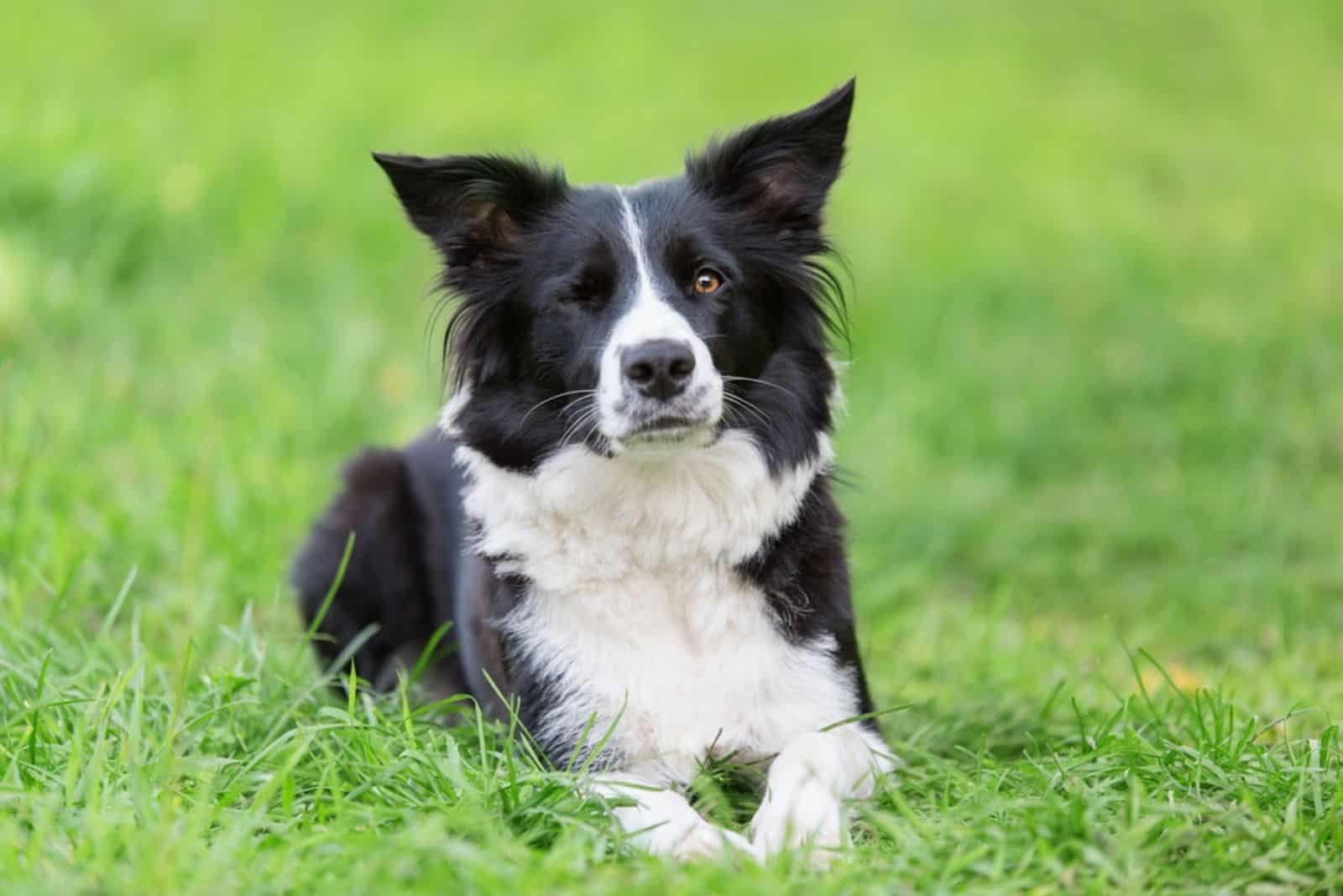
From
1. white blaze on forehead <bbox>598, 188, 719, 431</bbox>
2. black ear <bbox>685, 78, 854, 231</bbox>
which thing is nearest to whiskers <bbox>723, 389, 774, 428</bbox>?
white blaze on forehead <bbox>598, 188, 719, 431</bbox>

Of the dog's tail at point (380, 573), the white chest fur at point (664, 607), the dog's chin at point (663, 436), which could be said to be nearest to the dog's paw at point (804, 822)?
the white chest fur at point (664, 607)

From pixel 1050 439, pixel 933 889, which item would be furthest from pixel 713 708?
pixel 1050 439

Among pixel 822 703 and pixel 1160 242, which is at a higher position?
pixel 1160 242

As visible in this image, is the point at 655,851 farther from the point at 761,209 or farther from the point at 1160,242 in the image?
the point at 1160,242

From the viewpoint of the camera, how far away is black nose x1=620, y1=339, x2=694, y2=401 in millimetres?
3186

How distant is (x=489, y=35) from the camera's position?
1315 cm

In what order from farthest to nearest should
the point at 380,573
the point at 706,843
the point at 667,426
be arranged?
the point at 380,573 < the point at 667,426 < the point at 706,843

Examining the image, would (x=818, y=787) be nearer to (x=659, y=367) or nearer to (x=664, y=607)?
(x=664, y=607)

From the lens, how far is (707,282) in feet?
11.6

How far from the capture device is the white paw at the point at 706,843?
2947 mm

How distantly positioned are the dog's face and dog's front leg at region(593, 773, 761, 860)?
0.75 metres

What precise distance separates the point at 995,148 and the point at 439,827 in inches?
383

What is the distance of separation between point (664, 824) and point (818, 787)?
0.35 metres

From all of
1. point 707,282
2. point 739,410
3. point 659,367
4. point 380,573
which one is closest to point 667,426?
point 659,367
